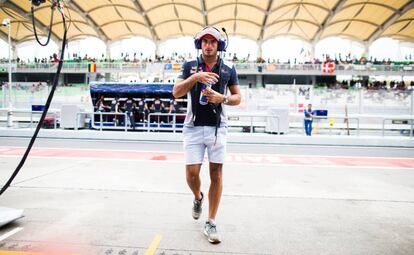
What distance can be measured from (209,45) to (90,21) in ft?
167

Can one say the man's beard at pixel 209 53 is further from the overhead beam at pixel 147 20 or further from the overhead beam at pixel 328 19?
the overhead beam at pixel 328 19

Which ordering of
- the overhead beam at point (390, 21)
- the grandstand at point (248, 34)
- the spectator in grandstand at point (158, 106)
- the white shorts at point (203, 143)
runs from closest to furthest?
1. the white shorts at point (203, 143)
2. the spectator in grandstand at point (158, 106)
3. the grandstand at point (248, 34)
4. the overhead beam at point (390, 21)

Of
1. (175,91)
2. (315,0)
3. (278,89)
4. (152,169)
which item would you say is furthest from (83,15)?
(175,91)

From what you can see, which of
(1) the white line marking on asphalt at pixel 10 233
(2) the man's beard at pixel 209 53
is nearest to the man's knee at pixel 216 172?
(2) the man's beard at pixel 209 53

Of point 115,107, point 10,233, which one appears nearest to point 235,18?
point 115,107

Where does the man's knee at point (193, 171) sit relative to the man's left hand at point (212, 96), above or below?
below

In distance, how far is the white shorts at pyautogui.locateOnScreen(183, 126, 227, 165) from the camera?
3.23 m

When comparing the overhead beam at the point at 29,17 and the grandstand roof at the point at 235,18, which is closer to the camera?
the overhead beam at the point at 29,17

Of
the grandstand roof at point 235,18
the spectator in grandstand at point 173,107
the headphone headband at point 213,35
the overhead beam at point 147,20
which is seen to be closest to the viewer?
the headphone headband at point 213,35

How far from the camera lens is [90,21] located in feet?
158

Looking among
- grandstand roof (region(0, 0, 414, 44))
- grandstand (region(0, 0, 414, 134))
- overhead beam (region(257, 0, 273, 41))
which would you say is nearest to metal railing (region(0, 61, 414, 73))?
grandstand (region(0, 0, 414, 134))

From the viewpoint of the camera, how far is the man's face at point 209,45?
3156 millimetres

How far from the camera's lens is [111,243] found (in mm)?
3004

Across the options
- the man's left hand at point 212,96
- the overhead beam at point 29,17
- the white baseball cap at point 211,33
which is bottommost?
the man's left hand at point 212,96
